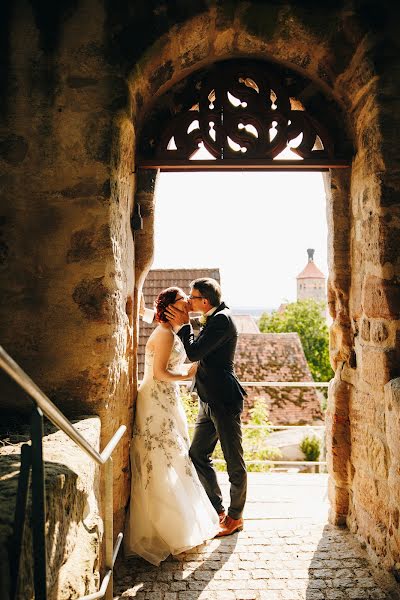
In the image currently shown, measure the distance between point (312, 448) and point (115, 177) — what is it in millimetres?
14724

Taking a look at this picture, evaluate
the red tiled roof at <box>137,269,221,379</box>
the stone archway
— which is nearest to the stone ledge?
the stone archway

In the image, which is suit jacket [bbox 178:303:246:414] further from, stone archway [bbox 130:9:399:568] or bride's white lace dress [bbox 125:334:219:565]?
stone archway [bbox 130:9:399:568]

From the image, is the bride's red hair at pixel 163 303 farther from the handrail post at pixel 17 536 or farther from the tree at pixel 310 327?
the tree at pixel 310 327

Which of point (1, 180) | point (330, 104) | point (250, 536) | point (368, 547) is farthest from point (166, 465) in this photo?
point (330, 104)

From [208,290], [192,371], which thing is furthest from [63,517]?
[208,290]

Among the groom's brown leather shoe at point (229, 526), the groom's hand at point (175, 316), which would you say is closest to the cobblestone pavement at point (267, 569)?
the groom's brown leather shoe at point (229, 526)

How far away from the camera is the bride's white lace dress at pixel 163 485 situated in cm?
293

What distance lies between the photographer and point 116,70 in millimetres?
2725

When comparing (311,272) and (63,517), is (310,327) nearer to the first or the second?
(63,517)

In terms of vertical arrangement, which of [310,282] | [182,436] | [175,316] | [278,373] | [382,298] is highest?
[310,282]

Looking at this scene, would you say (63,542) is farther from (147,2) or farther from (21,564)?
(147,2)

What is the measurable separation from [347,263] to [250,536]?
2.10 meters

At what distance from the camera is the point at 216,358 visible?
3.37 m

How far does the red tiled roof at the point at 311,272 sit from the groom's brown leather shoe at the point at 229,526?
60201 millimetres
